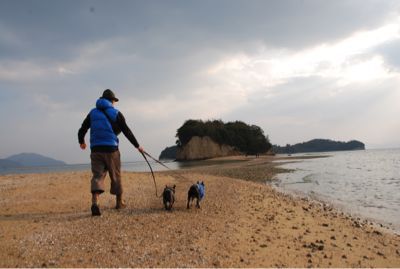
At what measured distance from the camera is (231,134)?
90.4m

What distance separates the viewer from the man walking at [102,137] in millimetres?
7617

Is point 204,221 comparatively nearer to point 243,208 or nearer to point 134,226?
point 134,226

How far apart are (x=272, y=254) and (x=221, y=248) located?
0.86m

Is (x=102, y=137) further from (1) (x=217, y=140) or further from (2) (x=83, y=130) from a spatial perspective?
(1) (x=217, y=140)

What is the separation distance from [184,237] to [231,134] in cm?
8491

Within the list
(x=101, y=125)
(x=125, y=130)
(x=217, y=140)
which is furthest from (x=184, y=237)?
(x=217, y=140)

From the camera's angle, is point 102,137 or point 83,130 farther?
point 83,130

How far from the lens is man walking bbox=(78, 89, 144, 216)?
25.0 ft

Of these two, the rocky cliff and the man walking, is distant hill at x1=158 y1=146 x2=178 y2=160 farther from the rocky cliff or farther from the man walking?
the man walking

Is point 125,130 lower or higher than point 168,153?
lower

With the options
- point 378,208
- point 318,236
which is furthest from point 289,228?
point 378,208

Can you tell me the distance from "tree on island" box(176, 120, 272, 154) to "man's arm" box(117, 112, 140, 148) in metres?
81.5

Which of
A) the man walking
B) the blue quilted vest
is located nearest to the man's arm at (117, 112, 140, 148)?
the man walking

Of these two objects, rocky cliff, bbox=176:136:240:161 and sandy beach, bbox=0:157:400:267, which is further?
rocky cliff, bbox=176:136:240:161
